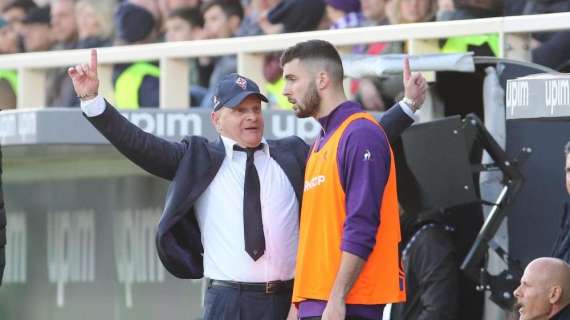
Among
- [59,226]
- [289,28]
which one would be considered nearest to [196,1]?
[289,28]

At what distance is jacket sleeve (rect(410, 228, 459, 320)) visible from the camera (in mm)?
9203

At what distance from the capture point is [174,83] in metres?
11.1

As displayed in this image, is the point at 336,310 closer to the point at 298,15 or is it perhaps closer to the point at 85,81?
the point at 85,81

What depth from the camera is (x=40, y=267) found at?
12039 millimetres

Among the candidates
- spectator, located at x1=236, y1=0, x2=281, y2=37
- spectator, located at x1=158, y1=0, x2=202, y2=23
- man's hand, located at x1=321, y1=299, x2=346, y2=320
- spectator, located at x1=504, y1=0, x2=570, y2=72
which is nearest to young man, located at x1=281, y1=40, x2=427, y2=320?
man's hand, located at x1=321, y1=299, x2=346, y2=320

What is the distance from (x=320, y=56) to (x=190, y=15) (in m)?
6.45

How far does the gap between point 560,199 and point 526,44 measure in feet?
2.85

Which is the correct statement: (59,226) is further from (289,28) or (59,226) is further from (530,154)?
(530,154)

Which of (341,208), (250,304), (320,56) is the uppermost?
(320,56)

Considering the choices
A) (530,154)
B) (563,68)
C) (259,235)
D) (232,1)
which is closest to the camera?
(259,235)

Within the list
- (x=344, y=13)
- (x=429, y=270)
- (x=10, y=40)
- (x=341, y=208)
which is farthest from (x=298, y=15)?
(x=341, y=208)

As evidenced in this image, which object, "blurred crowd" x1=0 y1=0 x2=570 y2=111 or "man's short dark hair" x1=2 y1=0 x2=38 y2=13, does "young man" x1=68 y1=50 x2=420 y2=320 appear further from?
"man's short dark hair" x1=2 y1=0 x2=38 y2=13

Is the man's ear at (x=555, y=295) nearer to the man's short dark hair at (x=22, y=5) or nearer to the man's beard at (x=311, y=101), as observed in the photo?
the man's beard at (x=311, y=101)

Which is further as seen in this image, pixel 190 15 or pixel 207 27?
pixel 190 15
